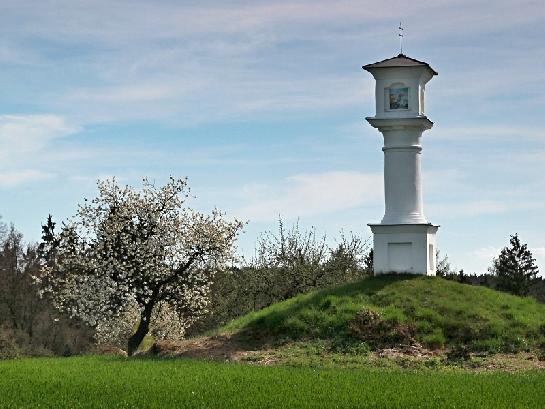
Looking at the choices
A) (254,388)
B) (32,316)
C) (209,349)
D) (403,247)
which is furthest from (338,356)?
(32,316)

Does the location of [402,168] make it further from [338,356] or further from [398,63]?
[338,356]

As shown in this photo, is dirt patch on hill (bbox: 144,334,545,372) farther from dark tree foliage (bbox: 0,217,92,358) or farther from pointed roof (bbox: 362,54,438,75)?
dark tree foliage (bbox: 0,217,92,358)

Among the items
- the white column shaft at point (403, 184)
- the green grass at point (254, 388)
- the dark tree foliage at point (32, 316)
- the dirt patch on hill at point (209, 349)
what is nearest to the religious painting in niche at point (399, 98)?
the white column shaft at point (403, 184)

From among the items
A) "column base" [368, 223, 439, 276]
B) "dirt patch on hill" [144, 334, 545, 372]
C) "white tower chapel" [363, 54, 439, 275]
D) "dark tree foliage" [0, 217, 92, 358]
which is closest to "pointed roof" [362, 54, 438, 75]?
"white tower chapel" [363, 54, 439, 275]

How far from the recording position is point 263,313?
43094mm

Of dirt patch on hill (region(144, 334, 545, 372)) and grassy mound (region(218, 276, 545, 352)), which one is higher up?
grassy mound (region(218, 276, 545, 352))

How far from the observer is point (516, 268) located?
8969 cm

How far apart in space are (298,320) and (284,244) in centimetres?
2150

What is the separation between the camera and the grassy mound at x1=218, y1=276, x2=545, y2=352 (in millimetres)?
38531

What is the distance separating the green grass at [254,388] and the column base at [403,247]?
34.6 feet

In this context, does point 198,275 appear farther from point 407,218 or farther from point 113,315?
point 407,218

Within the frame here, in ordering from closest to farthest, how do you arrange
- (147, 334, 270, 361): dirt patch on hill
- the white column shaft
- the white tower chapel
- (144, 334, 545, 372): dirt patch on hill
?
(144, 334, 545, 372): dirt patch on hill → (147, 334, 270, 361): dirt patch on hill → the white tower chapel → the white column shaft

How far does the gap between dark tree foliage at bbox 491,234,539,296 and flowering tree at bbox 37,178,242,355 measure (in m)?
42.4

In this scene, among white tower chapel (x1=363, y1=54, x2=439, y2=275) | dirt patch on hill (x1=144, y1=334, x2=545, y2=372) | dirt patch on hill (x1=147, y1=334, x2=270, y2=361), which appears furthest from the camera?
white tower chapel (x1=363, y1=54, x2=439, y2=275)
